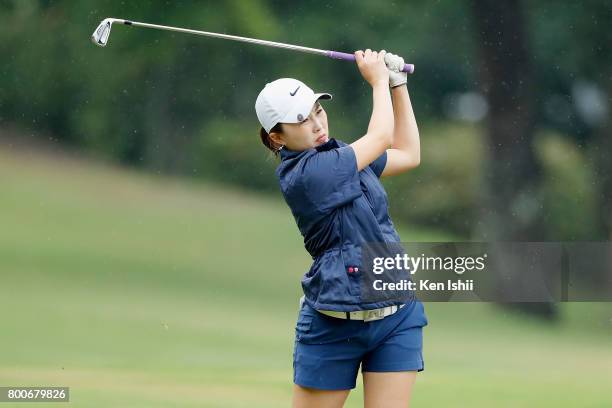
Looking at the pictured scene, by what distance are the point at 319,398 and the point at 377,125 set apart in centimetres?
83

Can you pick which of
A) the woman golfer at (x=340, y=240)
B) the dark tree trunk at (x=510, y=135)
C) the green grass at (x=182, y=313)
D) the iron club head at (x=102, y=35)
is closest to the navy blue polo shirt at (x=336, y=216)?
the woman golfer at (x=340, y=240)

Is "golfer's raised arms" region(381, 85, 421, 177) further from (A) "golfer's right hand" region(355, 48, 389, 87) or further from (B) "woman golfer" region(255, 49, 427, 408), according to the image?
(A) "golfer's right hand" region(355, 48, 389, 87)

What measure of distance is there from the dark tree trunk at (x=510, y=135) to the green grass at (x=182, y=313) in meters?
0.96

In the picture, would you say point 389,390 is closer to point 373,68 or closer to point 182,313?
point 373,68

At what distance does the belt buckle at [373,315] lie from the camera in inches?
145

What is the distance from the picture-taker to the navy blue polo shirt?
3.65 metres

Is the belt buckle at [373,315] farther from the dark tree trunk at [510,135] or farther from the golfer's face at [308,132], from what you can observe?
the dark tree trunk at [510,135]

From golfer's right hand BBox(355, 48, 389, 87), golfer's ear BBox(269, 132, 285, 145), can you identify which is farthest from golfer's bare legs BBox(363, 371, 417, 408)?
golfer's right hand BBox(355, 48, 389, 87)

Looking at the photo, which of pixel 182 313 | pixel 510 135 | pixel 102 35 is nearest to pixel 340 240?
pixel 102 35

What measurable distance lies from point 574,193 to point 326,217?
13.9 meters

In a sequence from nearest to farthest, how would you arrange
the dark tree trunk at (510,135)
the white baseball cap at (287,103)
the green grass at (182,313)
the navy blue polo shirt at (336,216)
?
the navy blue polo shirt at (336,216) → the white baseball cap at (287,103) → the green grass at (182,313) → the dark tree trunk at (510,135)

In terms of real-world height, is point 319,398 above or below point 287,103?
below

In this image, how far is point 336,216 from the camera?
12.1 ft

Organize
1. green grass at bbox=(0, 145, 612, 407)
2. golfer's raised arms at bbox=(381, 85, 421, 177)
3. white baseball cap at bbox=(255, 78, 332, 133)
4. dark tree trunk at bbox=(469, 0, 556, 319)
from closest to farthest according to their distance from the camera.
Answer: white baseball cap at bbox=(255, 78, 332, 133)
golfer's raised arms at bbox=(381, 85, 421, 177)
green grass at bbox=(0, 145, 612, 407)
dark tree trunk at bbox=(469, 0, 556, 319)
